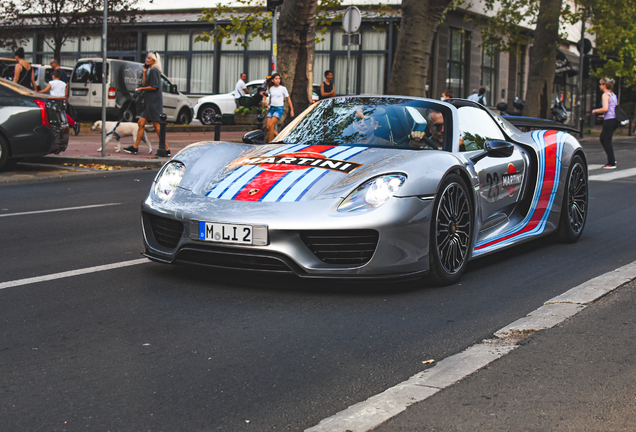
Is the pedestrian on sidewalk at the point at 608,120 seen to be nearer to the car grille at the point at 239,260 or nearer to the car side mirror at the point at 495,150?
the car side mirror at the point at 495,150

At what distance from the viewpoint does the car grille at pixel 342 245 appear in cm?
483

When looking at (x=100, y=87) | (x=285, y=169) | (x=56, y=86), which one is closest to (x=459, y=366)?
(x=285, y=169)

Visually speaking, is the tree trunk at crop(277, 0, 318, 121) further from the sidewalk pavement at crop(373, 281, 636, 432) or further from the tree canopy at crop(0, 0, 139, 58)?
the sidewalk pavement at crop(373, 281, 636, 432)

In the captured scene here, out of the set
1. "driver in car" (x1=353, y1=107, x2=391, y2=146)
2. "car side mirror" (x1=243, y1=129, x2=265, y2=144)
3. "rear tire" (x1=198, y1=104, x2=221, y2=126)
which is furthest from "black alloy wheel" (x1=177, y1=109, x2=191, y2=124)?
"driver in car" (x1=353, y1=107, x2=391, y2=146)

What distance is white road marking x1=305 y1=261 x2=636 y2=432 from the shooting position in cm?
303

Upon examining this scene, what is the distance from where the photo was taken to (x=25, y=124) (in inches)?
497

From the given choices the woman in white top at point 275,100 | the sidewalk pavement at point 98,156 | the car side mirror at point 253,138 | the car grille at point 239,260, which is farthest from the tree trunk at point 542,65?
the car grille at point 239,260

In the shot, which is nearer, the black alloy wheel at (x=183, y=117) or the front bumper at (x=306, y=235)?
the front bumper at (x=306, y=235)

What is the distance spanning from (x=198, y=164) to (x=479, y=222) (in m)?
1.97

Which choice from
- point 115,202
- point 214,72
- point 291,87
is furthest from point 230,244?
point 214,72

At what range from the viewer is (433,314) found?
15.5ft

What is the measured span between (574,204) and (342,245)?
A: 3.28 m

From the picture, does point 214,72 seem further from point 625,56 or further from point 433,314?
point 433,314

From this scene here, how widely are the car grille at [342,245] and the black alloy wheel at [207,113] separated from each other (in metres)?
23.5
